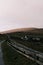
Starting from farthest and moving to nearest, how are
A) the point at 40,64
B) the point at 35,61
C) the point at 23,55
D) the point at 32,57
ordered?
the point at 23,55 < the point at 32,57 < the point at 35,61 < the point at 40,64

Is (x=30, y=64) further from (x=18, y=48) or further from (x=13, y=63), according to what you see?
(x=18, y=48)

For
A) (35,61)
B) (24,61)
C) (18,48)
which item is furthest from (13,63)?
(18,48)

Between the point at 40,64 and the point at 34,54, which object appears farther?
the point at 34,54

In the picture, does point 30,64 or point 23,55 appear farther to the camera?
point 23,55

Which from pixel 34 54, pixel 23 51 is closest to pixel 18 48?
pixel 23 51

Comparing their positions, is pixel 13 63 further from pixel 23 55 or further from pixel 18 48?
pixel 18 48

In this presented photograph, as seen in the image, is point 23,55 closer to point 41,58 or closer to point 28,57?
point 28,57

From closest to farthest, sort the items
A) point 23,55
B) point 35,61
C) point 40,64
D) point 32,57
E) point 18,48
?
1. point 40,64
2. point 35,61
3. point 32,57
4. point 23,55
5. point 18,48

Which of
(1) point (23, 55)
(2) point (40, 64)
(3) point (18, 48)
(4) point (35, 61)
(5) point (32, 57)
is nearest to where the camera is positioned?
(2) point (40, 64)
